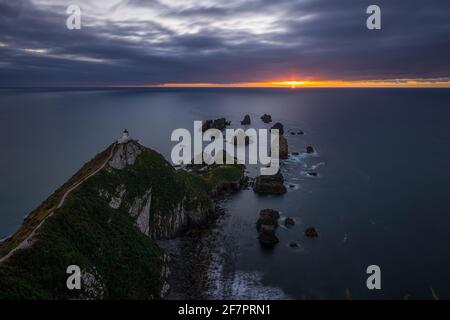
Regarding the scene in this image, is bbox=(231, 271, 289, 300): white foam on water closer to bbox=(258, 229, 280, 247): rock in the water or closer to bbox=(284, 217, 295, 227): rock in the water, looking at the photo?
bbox=(258, 229, 280, 247): rock in the water

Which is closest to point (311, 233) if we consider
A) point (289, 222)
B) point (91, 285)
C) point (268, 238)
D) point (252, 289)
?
point (289, 222)

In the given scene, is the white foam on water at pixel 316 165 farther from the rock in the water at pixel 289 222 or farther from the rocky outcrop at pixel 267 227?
the rock in the water at pixel 289 222

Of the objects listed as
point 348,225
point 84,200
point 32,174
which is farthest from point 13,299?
point 32,174

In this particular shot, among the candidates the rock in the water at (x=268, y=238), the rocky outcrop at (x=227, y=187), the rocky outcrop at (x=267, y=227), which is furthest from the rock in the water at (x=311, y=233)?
the rocky outcrop at (x=227, y=187)

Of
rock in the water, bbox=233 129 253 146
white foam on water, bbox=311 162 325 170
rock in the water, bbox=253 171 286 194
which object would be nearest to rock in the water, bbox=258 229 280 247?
rock in the water, bbox=253 171 286 194

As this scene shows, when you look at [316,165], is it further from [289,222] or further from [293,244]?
[293,244]

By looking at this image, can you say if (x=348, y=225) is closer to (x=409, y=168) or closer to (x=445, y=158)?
(x=409, y=168)
